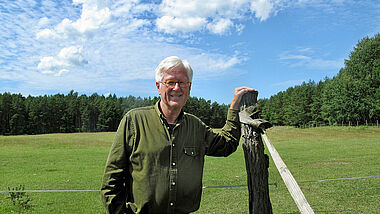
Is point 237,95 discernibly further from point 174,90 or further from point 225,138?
point 174,90

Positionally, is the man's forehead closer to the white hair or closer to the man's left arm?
the white hair

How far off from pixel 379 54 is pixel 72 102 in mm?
84488

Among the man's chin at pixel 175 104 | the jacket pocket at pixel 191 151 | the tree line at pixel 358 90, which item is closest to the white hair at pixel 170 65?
the man's chin at pixel 175 104

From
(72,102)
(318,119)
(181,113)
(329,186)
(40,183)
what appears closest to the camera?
(181,113)

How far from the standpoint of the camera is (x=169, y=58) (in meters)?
2.82

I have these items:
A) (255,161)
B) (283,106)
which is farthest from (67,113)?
(255,161)

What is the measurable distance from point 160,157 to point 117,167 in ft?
1.35

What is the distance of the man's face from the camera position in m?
2.82

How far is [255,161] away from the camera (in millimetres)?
3664

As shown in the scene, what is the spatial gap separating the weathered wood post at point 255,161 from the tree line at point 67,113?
3396 inches

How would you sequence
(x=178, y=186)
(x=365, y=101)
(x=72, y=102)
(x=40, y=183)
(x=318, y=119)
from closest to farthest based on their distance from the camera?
(x=178, y=186) → (x=40, y=183) → (x=365, y=101) → (x=318, y=119) → (x=72, y=102)

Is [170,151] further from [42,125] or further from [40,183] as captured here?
[42,125]

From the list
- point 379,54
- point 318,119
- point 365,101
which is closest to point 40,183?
point 365,101

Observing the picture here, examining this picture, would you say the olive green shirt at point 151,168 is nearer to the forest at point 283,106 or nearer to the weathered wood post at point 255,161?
the weathered wood post at point 255,161
